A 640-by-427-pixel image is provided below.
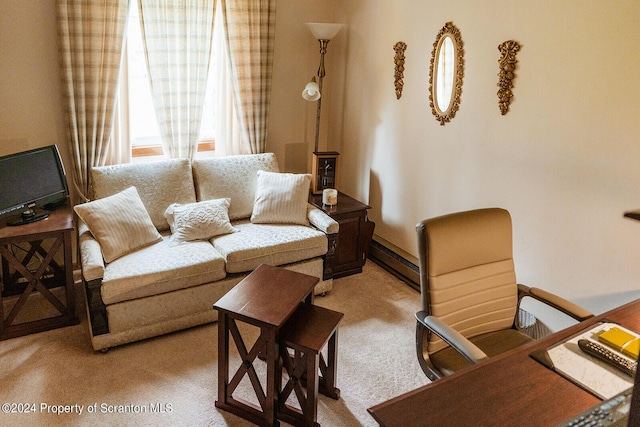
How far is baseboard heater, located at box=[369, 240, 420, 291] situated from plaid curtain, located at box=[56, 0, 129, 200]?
222 cm

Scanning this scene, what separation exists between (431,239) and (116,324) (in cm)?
189

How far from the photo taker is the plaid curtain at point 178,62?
364 cm

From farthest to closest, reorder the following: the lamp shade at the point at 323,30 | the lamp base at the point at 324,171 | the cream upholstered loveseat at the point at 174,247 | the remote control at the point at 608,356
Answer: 1. the lamp base at the point at 324,171
2. the lamp shade at the point at 323,30
3. the cream upholstered loveseat at the point at 174,247
4. the remote control at the point at 608,356

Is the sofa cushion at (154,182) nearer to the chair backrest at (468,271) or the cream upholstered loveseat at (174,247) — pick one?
the cream upholstered loveseat at (174,247)

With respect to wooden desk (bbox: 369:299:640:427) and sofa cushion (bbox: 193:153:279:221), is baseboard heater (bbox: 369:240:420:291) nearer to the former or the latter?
sofa cushion (bbox: 193:153:279:221)

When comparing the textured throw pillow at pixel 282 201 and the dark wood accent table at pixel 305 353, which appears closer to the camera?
the dark wood accent table at pixel 305 353

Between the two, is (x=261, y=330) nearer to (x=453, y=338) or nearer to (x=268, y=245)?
(x=453, y=338)

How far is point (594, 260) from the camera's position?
263 cm

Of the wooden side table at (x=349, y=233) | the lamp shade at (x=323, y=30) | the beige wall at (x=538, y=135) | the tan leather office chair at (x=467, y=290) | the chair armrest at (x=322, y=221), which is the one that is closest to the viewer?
the tan leather office chair at (x=467, y=290)

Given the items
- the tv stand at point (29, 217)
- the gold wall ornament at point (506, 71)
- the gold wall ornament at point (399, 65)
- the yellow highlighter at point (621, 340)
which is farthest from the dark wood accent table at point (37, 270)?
the yellow highlighter at point (621, 340)

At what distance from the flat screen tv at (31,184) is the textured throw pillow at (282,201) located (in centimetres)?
131

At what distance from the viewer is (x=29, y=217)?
10.2 ft

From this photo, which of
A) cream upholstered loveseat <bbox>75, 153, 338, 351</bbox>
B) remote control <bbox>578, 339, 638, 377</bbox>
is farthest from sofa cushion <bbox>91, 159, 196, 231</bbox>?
remote control <bbox>578, 339, 638, 377</bbox>

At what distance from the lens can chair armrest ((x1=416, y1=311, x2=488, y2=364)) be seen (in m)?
1.86
